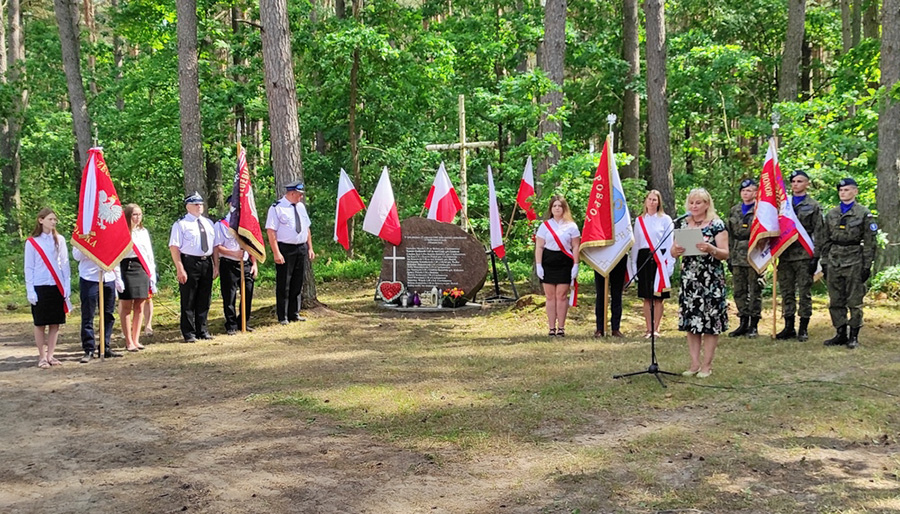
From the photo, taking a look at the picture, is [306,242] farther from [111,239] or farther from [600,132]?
[600,132]

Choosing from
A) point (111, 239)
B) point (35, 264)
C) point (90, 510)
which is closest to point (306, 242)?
point (111, 239)

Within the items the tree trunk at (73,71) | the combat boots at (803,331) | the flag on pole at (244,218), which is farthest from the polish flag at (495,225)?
the tree trunk at (73,71)

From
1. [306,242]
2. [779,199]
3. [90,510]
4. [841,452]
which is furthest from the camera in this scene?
[306,242]

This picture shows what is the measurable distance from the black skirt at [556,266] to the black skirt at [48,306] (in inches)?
215

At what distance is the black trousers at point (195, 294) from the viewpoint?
9.58 m

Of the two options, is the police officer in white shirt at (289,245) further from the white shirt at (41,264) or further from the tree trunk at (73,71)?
the tree trunk at (73,71)

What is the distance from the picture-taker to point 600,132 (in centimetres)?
2198

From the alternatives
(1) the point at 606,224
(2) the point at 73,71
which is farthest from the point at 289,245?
(2) the point at 73,71

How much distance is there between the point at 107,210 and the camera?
8664mm

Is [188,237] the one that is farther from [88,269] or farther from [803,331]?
[803,331]

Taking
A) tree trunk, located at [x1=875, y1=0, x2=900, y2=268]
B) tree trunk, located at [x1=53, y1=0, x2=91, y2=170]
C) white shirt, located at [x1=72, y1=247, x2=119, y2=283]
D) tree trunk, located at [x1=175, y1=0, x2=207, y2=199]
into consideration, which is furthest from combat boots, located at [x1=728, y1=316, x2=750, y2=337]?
tree trunk, located at [x1=53, y1=0, x2=91, y2=170]

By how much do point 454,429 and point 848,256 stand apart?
17.8ft

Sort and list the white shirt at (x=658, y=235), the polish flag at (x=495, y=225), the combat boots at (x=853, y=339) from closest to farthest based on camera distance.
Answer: the combat boots at (x=853, y=339)
the white shirt at (x=658, y=235)
the polish flag at (x=495, y=225)

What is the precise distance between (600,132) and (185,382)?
1680cm
